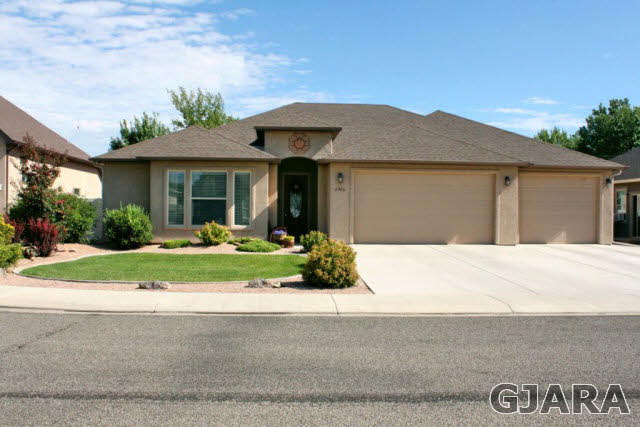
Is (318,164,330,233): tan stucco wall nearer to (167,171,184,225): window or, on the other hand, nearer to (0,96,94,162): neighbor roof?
(167,171,184,225): window

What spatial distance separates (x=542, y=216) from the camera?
21.3m

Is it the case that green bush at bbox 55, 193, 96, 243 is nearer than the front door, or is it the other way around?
green bush at bbox 55, 193, 96, 243

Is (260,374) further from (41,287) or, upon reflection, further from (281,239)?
(281,239)

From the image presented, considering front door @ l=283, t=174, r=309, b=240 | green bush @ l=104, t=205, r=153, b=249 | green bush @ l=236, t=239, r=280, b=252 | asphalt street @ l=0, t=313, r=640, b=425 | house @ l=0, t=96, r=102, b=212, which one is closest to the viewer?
asphalt street @ l=0, t=313, r=640, b=425

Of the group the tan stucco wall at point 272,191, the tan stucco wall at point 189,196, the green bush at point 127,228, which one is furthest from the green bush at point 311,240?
the green bush at point 127,228

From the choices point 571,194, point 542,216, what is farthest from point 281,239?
point 571,194

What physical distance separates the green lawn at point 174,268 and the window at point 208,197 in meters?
3.06

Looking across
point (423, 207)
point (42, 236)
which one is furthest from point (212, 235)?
point (423, 207)

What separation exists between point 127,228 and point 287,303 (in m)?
10.2

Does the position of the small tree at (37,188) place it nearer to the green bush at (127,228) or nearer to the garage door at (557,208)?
the green bush at (127,228)

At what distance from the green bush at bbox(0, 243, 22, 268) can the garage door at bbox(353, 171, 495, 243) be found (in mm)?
11434

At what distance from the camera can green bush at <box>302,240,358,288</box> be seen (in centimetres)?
1146

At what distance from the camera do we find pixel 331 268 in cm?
1149

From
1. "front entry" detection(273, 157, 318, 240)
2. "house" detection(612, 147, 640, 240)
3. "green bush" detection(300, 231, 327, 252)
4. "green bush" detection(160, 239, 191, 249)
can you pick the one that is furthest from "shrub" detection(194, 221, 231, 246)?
"house" detection(612, 147, 640, 240)
